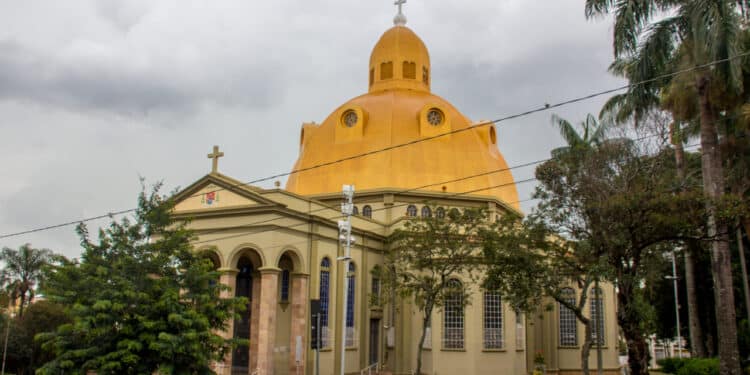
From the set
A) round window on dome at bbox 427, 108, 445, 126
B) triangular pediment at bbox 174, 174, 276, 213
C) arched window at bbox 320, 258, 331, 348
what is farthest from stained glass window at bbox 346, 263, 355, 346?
round window on dome at bbox 427, 108, 445, 126

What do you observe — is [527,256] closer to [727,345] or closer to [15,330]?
[727,345]

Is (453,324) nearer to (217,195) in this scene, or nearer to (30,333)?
(217,195)

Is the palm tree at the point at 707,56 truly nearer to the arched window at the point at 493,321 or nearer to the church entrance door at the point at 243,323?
the arched window at the point at 493,321

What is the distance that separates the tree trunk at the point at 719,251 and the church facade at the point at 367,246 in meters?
7.17

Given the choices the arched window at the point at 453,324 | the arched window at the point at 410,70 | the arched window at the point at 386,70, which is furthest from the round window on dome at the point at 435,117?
the arched window at the point at 453,324

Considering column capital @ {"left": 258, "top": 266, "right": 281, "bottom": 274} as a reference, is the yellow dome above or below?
above

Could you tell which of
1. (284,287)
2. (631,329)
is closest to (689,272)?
(631,329)

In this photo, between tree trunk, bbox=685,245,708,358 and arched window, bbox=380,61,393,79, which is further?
arched window, bbox=380,61,393,79

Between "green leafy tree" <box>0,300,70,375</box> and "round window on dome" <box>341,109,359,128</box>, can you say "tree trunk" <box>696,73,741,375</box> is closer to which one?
"round window on dome" <box>341,109,359,128</box>

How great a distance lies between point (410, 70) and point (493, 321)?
61.5 ft

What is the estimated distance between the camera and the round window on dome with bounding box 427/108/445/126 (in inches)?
1582

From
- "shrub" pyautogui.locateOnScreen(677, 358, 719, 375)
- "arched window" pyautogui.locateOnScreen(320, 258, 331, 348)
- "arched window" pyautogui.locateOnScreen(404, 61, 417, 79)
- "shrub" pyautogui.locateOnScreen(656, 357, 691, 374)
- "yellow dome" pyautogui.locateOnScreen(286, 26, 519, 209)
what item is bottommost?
"shrub" pyautogui.locateOnScreen(656, 357, 691, 374)

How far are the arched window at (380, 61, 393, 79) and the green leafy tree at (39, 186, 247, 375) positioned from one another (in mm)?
25697

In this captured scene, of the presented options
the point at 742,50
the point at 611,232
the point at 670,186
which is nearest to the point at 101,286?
the point at 611,232
